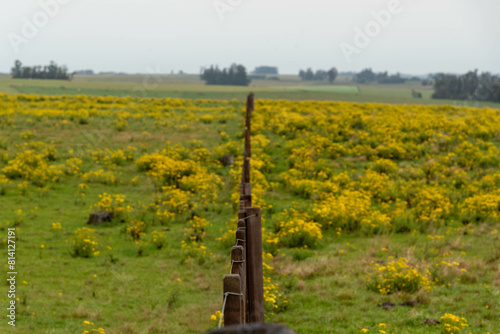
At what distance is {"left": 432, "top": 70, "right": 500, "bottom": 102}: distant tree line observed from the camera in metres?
75.5

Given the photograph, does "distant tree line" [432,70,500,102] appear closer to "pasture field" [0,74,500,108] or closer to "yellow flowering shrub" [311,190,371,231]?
"pasture field" [0,74,500,108]

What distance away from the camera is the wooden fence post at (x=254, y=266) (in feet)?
13.8

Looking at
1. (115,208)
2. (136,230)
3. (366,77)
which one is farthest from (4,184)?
(366,77)

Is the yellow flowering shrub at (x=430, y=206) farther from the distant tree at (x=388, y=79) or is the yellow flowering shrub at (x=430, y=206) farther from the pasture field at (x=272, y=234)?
the distant tree at (x=388, y=79)

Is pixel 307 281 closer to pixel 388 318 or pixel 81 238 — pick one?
pixel 388 318

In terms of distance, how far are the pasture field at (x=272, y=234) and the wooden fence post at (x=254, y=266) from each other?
0.45m

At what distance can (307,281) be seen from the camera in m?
7.26

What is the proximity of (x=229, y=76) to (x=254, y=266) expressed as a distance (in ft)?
390

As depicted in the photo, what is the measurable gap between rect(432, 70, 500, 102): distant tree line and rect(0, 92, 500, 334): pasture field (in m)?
64.7

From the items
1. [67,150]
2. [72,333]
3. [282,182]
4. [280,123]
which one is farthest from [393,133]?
[72,333]

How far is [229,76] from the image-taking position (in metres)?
120

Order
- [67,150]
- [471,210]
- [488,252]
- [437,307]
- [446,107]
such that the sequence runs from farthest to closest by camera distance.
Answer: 1. [446,107]
2. [67,150]
3. [471,210]
4. [488,252]
5. [437,307]

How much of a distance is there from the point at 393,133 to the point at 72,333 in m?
18.2

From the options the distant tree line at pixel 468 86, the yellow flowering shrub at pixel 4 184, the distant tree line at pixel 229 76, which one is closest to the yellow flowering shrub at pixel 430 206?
the yellow flowering shrub at pixel 4 184
